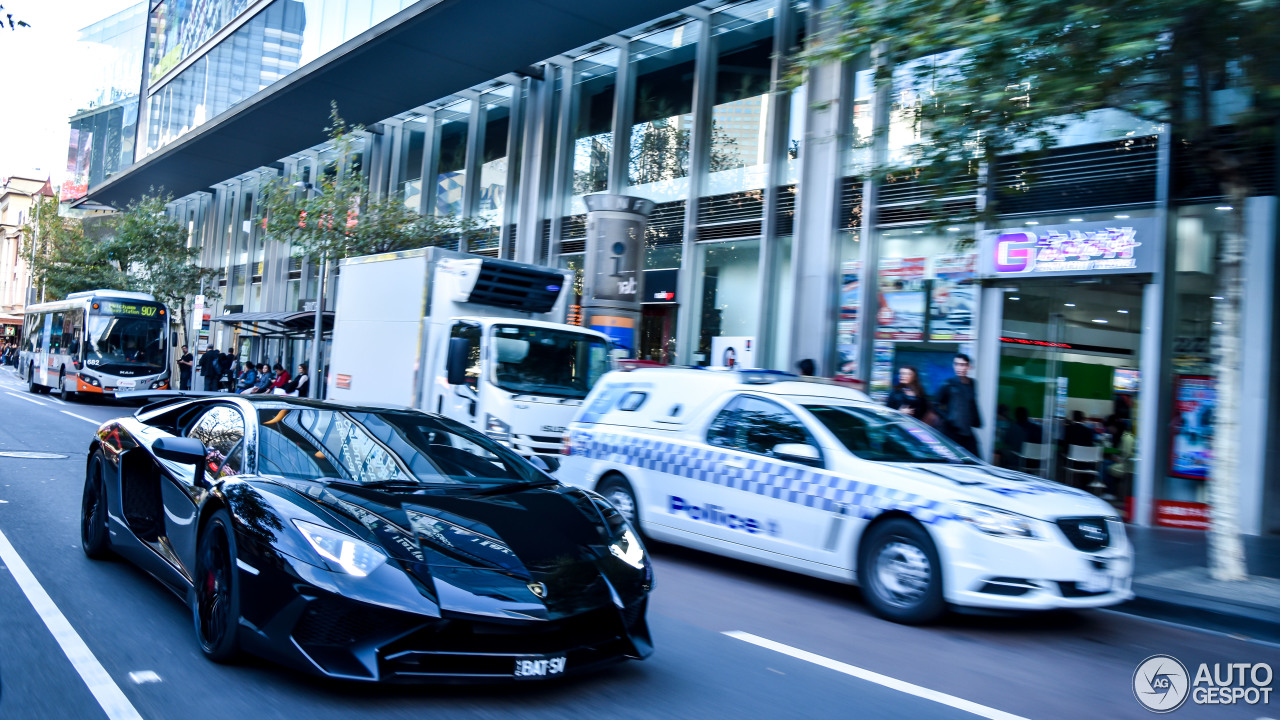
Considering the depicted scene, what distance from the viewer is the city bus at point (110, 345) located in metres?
26.4

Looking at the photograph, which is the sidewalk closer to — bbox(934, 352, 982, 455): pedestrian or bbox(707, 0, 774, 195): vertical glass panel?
bbox(934, 352, 982, 455): pedestrian

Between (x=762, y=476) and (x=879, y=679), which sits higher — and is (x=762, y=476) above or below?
above

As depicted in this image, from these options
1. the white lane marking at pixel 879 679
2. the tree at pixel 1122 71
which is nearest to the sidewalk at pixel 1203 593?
the tree at pixel 1122 71

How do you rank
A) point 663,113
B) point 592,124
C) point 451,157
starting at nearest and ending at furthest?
point 663,113 → point 592,124 → point 451,157

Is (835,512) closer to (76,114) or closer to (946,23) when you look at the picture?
(946,23)

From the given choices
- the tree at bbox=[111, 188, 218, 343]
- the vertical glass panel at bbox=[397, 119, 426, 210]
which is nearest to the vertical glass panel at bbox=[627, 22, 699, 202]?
the vertical glass panel at bbox=[397, 119, 426, 210]

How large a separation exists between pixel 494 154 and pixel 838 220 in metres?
11.1

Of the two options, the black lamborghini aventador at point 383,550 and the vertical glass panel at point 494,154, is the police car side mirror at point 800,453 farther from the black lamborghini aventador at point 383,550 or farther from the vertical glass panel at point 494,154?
the vertical glass panel at point 494,154

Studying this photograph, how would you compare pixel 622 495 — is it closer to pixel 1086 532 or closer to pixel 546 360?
pixel 546 360

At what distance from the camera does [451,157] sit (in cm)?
2541

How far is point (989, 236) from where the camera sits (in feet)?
43.8

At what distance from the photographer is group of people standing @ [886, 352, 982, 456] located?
10.7m

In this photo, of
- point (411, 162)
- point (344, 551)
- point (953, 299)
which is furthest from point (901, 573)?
point (411, 162)

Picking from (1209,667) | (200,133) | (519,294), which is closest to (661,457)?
(1209,667)
